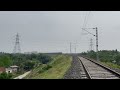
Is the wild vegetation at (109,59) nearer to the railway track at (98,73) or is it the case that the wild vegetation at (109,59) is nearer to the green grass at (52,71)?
the green grass at (52,71)

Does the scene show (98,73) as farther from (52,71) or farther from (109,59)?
(109,59)

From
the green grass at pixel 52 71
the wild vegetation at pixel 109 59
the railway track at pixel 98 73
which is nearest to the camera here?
the railway track at pixel 98 73

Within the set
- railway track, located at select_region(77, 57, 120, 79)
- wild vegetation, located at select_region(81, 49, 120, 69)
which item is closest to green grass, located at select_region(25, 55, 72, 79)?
railway track, located at select_region(77, 57, 120, 79)

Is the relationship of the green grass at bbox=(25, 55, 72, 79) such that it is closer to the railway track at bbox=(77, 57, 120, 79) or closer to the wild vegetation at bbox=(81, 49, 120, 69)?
the railway track at bbox=(77, 57, 120, 79)

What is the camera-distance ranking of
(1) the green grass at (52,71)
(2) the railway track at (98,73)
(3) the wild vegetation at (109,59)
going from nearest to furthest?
(2) the railway track at (98,73) → (1) the green grass at (52,71) → (3) the wild vegetation at (109,59)

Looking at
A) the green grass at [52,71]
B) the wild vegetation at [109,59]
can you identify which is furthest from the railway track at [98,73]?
the wild vegetation at [109,59]

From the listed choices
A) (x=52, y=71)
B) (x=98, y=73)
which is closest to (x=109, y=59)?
(x=52, y=71)

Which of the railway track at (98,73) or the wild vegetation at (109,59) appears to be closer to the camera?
the railway track at (98,73)

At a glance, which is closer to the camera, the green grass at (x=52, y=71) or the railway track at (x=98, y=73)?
the railway track at (x=98, y=73)
